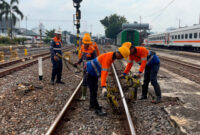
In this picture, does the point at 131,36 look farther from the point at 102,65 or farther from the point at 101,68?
the point at 102,65

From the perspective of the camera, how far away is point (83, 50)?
5633mm

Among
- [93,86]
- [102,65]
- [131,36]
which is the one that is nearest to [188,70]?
[93,86]

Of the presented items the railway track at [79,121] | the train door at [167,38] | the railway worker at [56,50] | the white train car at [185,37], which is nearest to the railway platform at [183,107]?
the railway track at [79,121]

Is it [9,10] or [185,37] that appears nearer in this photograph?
[185,37]

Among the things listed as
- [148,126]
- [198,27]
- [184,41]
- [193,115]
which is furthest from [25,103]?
[184,41]

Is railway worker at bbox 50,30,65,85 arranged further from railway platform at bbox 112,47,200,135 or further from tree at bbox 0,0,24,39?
tree at bbox 0,0,24,39

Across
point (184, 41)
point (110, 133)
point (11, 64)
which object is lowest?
point (110, 133)

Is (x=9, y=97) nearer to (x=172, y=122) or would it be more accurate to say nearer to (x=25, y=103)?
(x=25, y=103)

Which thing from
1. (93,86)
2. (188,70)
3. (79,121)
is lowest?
(79,121)

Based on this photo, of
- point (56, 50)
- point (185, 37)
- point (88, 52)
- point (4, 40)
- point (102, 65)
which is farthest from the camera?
point (4, 40)

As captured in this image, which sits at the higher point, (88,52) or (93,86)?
(88,52)

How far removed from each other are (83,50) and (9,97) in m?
2.58

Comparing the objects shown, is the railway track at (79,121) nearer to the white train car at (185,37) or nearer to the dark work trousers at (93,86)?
the dark work trousers at (93,86)

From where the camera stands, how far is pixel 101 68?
13.8 ft
